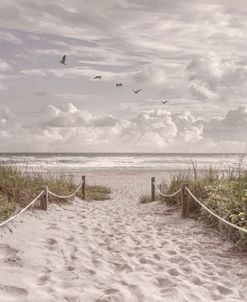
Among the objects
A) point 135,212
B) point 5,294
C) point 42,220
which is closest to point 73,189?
point 135,212

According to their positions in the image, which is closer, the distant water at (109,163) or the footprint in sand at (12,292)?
the footprint in sand at (12,292)

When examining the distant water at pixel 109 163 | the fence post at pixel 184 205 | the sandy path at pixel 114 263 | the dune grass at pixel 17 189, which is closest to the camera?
the sandy path at pixel 114 263

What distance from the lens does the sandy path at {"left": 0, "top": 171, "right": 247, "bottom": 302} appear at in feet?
14.9

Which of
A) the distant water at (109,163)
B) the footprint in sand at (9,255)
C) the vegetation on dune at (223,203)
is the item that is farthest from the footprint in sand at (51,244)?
the distant water at (109,163)

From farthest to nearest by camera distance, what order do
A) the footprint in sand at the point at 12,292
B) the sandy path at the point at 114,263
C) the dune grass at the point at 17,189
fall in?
the dune grass at the point at 17,189, the sandy path at the point at 114,263, the footprint in sand at the point at 12,292

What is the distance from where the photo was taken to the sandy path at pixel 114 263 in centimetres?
454

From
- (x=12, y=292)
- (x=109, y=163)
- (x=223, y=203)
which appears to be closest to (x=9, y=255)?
(x=12, y=292)

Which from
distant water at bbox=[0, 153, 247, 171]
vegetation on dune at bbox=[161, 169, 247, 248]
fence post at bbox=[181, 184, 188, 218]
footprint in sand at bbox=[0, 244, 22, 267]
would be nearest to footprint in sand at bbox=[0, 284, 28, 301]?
footprint in sand at bbox=[0, 244, 22, 267]

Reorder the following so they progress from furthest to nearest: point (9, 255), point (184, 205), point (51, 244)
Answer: point (184, 205)
point (51, 244)
point (9, 255)

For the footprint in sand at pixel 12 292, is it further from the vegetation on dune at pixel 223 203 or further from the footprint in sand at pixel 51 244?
the vegetation on dune at pixel 223 203

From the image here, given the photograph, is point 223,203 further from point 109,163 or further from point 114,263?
point 109,163

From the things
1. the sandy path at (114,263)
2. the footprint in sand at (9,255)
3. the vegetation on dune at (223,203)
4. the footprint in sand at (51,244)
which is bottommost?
the sandy path at (114,263)

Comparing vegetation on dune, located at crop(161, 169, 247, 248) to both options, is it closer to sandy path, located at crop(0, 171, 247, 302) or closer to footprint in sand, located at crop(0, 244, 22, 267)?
sandy path, located at crop(0, 171, 247, 302)

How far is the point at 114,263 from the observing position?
5809 mm
